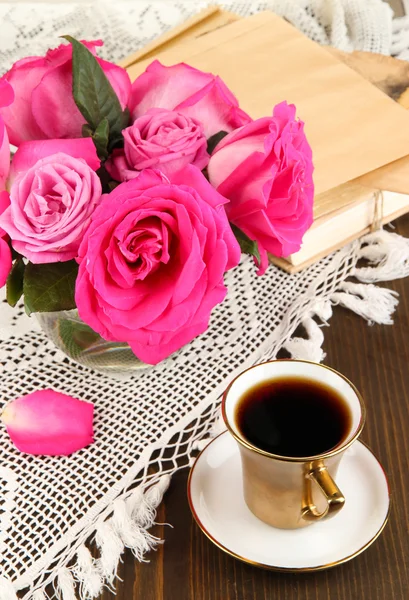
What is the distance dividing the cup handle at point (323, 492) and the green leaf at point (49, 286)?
0.75 feet

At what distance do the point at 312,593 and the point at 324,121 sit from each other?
1.84 feet

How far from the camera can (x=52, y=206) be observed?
53cm

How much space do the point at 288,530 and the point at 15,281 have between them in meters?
0.29

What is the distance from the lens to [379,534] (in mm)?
577

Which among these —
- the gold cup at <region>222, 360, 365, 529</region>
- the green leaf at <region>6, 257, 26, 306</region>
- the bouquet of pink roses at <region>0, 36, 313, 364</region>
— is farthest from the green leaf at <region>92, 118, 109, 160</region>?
→ the gold cup at <region>222, 360, 365, 529</region>

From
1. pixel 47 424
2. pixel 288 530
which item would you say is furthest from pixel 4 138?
pixel 288 530

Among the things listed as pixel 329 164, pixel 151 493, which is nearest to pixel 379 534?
pixel 151 493

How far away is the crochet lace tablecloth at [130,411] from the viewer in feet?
1.98

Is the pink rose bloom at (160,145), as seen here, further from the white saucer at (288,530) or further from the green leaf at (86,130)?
the white saucer at (288,530)

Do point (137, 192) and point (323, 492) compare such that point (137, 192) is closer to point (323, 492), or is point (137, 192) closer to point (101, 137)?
point (101, 137)

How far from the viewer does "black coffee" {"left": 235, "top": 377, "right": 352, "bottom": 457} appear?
545 mm

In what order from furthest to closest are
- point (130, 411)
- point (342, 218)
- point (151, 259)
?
point (342, 218), point (130, 411), point (151, 259)

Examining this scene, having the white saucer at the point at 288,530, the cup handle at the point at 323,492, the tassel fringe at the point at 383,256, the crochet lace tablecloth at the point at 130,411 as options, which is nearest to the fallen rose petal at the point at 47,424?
the crochet lace tablecloth at the point at 130,411

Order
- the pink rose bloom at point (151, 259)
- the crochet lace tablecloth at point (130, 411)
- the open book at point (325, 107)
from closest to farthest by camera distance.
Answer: the pink rose bloom at point (151, 259), the crochet lace tablecloth at point (130, 411), the open book at point (325, 107)
